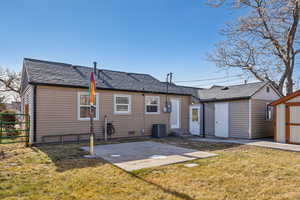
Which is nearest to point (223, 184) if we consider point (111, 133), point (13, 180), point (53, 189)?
point (53, 189)

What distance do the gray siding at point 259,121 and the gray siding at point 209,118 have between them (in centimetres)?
238

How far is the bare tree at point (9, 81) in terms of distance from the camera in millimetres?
23269

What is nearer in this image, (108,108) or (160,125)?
(108,108)

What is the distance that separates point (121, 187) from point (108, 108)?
735 centimetres

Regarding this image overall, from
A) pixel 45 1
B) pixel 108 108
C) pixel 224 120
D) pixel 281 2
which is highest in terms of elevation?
pixel 281 2

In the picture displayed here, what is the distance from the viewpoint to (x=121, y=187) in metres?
3.69

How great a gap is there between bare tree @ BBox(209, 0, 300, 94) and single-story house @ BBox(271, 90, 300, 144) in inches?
194

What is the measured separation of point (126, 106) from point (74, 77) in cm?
334

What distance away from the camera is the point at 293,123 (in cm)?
950

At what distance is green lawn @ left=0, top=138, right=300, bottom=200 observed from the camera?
334 centimetres

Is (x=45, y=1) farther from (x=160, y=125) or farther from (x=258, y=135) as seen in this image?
(x=258, y=135)

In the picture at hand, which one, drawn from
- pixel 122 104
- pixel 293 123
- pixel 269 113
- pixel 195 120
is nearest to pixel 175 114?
pixel 195 120

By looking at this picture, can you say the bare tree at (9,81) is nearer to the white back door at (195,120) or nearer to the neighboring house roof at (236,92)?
the white back door at (195,120)

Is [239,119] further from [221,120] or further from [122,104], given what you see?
[122,104]
